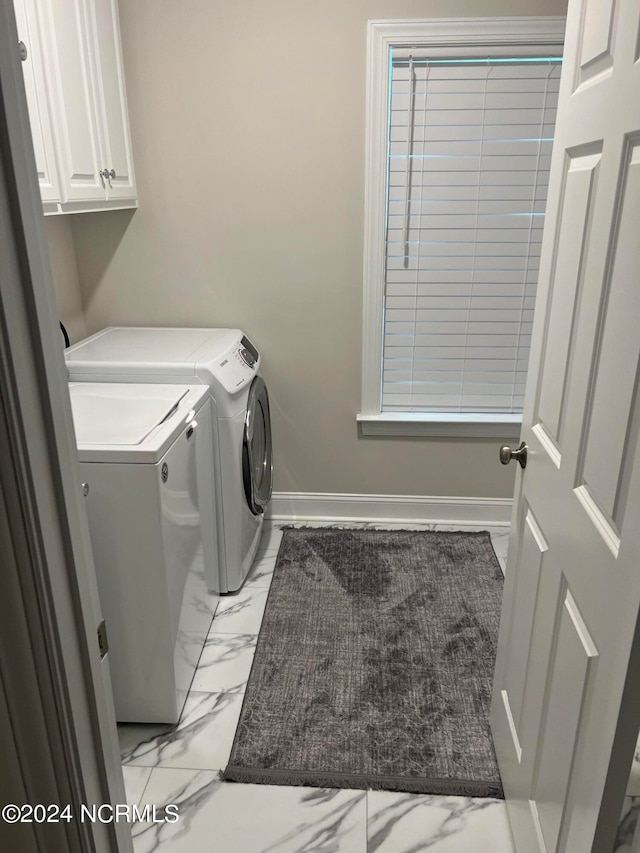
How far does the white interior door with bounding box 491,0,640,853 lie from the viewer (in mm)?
980

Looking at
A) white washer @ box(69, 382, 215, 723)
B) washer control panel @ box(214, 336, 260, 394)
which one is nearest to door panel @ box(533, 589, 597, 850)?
white washer @ box(69, 382, 215, 723)

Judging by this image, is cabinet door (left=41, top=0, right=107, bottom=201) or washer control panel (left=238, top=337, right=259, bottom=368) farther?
washer control panel (left=238, top=337, right=259, bottom=368)

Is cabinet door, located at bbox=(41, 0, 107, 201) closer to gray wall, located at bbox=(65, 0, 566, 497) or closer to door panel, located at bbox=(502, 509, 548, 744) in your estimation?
gray wall, located at bbox=(65, 0, 566, 497)

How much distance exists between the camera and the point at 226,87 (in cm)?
264

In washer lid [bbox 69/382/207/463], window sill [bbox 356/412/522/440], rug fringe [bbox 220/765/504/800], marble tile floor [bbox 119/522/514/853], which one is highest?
washer lid [bbox 69/382/207/463]

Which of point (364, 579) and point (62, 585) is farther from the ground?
point (62, 585)

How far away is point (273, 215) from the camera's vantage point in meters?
2.79

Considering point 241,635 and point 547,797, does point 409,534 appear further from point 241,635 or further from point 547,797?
point 547,797

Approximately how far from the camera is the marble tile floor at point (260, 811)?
1.65 meters

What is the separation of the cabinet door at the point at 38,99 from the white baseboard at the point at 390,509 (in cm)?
178

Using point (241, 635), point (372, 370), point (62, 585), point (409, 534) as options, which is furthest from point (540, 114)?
point (62, 585)

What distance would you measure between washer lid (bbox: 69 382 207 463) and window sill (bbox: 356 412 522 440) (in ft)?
3.42

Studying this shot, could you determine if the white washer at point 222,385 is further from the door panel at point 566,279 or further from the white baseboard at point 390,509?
the door panel at point 566,279

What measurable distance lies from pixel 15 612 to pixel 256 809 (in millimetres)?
1264
